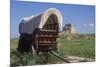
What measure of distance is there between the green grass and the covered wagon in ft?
0.21

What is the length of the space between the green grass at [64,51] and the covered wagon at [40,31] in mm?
64

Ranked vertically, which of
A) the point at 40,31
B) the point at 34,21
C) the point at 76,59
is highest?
the point at 34,21

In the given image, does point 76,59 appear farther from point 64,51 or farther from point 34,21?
point 34,21

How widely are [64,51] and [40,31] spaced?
37 centimetres

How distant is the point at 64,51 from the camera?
248 centimetres

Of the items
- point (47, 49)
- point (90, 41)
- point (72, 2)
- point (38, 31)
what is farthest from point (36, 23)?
point (90, 41)

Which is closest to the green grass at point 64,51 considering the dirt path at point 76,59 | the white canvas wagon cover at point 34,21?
the dirt path at point 76,59

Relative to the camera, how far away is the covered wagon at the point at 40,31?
231 centimetres

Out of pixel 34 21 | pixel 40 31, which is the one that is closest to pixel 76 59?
pixel 40 31

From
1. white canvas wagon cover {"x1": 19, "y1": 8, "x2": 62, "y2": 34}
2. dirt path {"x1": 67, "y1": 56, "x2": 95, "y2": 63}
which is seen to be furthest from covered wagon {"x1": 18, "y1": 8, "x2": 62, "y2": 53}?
dirt path {"x1": 67, "y1": 56, "x2": 95, "y2": 63}

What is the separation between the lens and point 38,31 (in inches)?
93.2

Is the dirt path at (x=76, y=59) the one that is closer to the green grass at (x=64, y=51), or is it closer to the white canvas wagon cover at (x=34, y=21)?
the green grass at (x=64, y=51)
